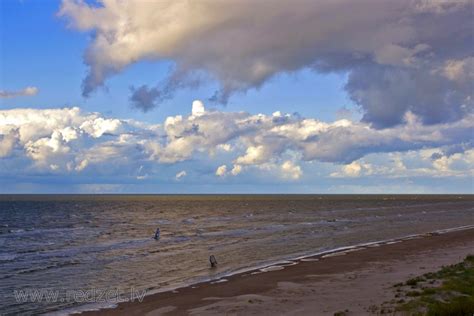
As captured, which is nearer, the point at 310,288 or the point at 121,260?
the point at 310,288

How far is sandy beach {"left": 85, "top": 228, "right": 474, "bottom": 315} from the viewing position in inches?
733

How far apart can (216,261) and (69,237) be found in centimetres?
2773

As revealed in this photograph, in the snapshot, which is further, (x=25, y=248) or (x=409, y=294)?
(x=25, y=248)

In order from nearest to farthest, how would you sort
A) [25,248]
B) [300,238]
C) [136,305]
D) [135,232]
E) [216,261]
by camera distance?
[136,305], [216,261], [25,248], [300,238], [135,232]


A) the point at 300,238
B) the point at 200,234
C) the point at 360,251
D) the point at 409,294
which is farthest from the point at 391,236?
the point at 409,294

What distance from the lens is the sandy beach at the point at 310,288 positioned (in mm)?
18625

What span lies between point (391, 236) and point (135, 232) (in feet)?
103

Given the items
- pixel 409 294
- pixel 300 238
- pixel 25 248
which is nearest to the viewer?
pixel 409 294

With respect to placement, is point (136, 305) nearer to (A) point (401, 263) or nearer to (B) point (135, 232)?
(A) point (401, 263)

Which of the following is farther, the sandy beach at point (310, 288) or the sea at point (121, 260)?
the sea at point (121, 260)

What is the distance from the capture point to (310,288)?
2283 centimetres

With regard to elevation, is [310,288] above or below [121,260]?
above

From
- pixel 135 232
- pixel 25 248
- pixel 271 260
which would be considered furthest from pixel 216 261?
pixel 135 232

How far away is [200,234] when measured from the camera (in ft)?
185
